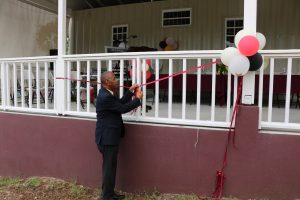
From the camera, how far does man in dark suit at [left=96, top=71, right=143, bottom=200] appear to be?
13.4 feet

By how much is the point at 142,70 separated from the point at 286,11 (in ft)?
17.9

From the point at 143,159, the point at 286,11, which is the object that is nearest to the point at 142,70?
the point at 143,159

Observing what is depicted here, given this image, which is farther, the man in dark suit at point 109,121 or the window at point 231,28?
the window at point 231,28

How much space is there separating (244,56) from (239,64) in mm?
110

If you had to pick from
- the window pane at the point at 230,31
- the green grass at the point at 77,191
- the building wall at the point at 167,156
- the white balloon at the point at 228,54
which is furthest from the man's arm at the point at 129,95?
the window pane at the point at 230,31

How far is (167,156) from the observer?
4.33m

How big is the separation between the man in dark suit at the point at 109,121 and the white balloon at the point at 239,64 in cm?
121

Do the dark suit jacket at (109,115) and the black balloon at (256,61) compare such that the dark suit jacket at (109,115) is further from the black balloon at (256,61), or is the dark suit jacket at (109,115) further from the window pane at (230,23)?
the window pane at (230,23)

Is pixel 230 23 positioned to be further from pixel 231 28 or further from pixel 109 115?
pixel 109 115

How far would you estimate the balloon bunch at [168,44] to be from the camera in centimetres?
913

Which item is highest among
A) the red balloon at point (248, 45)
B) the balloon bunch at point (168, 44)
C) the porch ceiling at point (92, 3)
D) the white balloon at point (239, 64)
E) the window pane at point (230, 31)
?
the porch ceiling at point (92, 3)

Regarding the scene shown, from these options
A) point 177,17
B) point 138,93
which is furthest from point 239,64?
point 177,17

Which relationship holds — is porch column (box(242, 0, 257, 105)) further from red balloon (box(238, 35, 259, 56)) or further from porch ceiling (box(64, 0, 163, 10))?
porch ceiling (box(64, 0, 163, 10))

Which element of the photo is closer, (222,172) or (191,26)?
(222,172)
